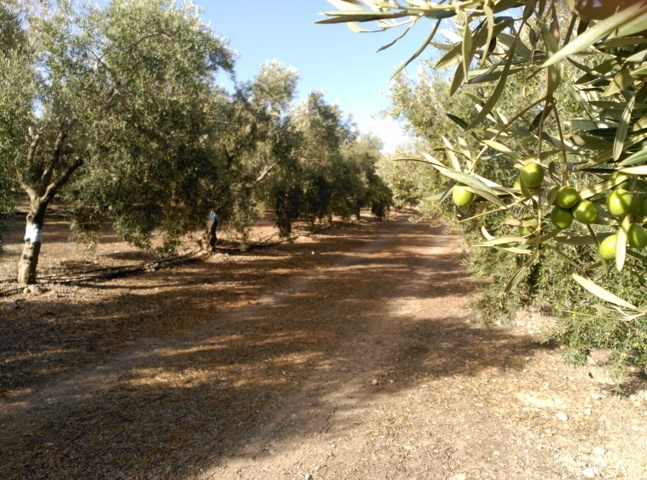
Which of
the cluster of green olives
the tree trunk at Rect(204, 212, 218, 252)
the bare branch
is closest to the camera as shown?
the cluster of green olives

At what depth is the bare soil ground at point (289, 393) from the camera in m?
4.18

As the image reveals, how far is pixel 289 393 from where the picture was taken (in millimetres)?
5582

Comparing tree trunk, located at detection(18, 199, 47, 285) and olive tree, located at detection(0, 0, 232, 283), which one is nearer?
olive tree, located at detection(0, 0, 232, 283)

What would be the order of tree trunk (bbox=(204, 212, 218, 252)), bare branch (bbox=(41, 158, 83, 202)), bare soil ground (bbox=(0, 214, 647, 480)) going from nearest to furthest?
1. bare soil ground (bbox=(0, 214, 647, 480))
2. bare branch (bbox=(41, 158, 83, 202))
3. tree trunk (bbox=(204, 212, 218, 252))

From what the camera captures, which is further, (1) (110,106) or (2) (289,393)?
(1) (110,106)

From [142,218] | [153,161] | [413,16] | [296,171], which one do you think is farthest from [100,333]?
[296,171]

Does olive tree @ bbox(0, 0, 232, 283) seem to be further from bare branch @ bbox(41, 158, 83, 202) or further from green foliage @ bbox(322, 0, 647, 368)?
green foliage @ bbox(322, 0, 647, 368)

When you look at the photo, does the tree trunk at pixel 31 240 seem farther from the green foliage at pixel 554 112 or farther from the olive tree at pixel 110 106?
the green foliage at pixel 554 112

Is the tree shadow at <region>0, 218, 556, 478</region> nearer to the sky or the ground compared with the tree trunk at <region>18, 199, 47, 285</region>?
nearer to the ground

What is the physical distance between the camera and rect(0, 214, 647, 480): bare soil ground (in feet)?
13.7

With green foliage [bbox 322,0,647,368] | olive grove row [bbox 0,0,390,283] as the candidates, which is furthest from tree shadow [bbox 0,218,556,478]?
green foliage [bbox 322,0,647,368]

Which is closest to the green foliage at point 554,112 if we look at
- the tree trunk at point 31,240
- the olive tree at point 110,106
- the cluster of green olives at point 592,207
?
the cluster of green olives at point 592,207

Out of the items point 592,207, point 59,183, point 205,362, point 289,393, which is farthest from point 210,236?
point 592,207

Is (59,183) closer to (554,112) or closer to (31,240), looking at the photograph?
(31,240)
